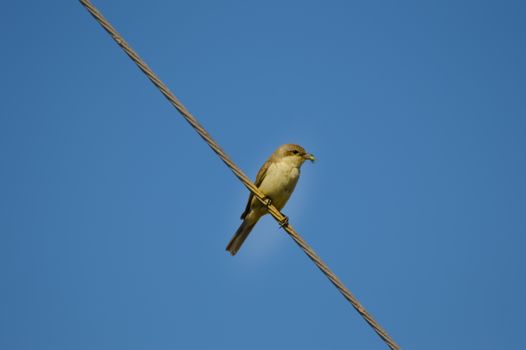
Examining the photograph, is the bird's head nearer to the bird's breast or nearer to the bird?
the bird

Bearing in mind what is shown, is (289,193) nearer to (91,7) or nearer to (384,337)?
(384,337)

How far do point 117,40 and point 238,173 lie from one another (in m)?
1.55

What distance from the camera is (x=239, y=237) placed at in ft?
29.1

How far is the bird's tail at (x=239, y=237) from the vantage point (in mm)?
8844

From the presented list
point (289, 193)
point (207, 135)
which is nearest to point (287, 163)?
point (289, 193)

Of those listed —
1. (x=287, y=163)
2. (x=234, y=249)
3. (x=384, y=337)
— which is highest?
(x=287, y=163)

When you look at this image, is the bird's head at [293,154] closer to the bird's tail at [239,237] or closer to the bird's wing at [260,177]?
the bird's wing at [260,177]

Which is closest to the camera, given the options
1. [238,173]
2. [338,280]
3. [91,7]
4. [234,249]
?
[91,7]

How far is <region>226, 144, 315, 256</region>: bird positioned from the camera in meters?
8.77

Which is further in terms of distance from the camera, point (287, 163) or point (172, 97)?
point (287, 163)

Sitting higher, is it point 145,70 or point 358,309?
point 145,70

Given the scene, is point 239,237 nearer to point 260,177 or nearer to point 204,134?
point 260,177

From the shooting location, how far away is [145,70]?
180 inches

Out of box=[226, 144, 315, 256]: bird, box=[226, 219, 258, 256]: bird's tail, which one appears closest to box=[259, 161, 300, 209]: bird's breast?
box=[226, 144, 315, 256]: bird
